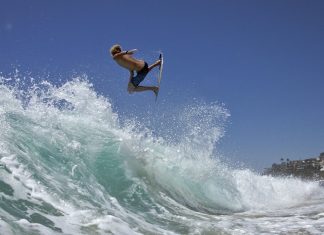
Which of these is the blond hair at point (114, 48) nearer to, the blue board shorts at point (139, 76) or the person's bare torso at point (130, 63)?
the person's bare torso at point (130, 63)

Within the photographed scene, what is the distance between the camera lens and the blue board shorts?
35.1 ft

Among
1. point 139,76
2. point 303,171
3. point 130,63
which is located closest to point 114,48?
point 130,63

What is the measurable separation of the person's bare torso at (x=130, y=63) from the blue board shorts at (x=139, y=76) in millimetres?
87

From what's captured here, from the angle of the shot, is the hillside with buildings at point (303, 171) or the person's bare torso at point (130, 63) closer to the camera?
the person's bare torso at point (130, 63)

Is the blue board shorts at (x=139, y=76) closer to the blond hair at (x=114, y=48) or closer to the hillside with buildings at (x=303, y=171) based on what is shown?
the blond hair at (x=114, y=48)

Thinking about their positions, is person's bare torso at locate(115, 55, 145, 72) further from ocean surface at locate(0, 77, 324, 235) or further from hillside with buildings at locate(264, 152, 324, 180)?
hillside with buildings at locate(264, 152, 324, 180)

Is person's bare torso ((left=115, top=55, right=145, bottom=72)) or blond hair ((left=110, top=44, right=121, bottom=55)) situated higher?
blond hair ((left=110, top=44, right=121, bottom=55))

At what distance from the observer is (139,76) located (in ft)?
35.2

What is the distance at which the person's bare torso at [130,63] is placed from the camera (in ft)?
34.0

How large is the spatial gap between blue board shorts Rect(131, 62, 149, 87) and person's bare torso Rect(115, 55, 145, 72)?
0.28 ft

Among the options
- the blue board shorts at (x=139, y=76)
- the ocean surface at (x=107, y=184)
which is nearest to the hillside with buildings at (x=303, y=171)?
the ocean surface at (x=107, y=184)

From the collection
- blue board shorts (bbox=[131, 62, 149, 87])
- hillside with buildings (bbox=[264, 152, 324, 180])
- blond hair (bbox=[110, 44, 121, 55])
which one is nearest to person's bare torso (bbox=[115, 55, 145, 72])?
blue board shorts (bbox=[131, 62, 149, 87])

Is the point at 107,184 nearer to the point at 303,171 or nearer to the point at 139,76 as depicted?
the point at 139,76

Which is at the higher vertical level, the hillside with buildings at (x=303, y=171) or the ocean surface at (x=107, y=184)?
the hillside with buildings at (x=303, y=171)
